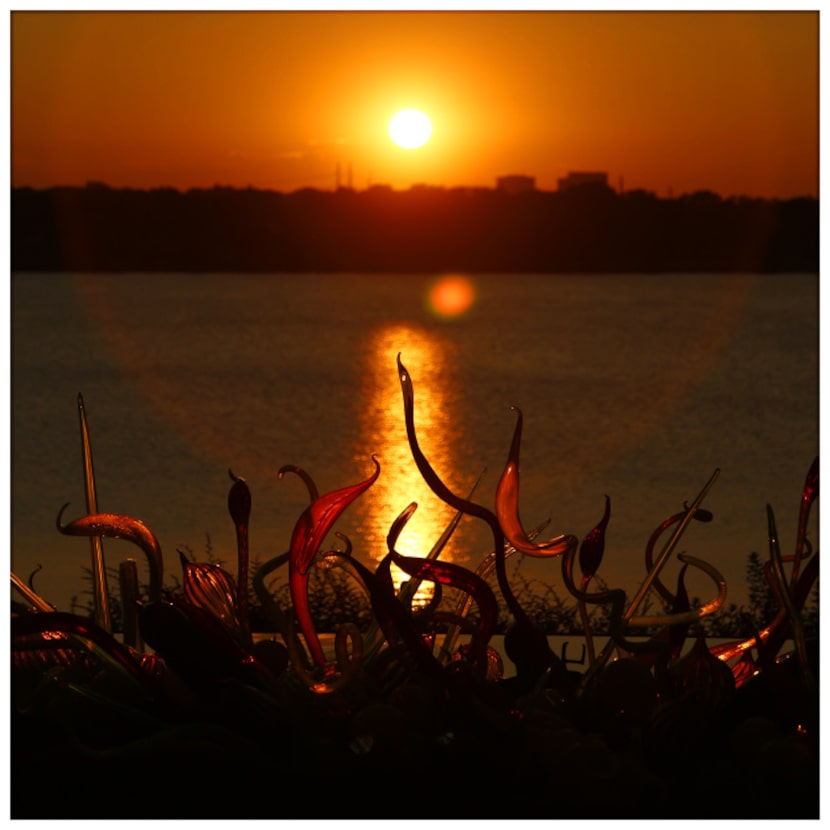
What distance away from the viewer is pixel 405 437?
23.2ft

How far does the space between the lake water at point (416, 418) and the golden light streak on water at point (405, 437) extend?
3 cm

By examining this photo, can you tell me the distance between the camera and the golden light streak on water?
169 inches

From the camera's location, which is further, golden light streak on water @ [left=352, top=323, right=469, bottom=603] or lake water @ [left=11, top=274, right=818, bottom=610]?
lake water @ [left=11, top=274, right=818, bottom=610]

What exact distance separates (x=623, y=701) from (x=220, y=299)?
21.1 m

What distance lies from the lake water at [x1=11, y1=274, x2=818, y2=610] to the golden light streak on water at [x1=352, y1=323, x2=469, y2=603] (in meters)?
0.03

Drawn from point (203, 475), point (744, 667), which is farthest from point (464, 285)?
point (744, 667)

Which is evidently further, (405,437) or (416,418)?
(416,418)

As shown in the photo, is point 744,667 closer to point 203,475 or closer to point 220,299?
point 203,475

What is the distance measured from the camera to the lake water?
4.53 meters

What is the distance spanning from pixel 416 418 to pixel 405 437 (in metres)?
0.95

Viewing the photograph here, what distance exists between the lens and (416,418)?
8.02 metres

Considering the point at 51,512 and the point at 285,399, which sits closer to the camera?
the point at 51,512

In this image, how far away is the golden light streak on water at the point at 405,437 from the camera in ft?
14.1

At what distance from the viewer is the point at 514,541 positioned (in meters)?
1.12
